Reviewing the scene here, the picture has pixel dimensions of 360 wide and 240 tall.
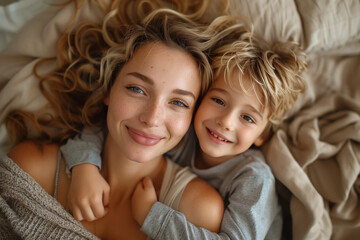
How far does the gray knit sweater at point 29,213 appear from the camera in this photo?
3.40ft

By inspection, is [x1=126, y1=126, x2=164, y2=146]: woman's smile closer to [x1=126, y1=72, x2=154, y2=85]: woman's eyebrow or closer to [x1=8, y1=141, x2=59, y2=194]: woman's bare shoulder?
[x1=126, y1=72, x2=154, y2=85]: woman's eyebrow

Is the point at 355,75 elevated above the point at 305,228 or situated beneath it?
elevated above

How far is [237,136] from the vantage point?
1.12m

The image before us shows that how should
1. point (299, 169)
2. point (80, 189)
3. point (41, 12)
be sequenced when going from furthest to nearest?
point (41, 12) → point (299, 169) → point (80, 189)

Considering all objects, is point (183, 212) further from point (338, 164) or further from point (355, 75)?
point (355, 75)

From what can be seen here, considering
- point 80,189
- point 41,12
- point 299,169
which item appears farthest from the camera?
point 41,12

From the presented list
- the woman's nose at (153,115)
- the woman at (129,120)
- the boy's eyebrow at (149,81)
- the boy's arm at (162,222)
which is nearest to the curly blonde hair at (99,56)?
the woman at (129,120)

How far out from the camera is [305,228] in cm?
119

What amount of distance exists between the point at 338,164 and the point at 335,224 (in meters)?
0.26

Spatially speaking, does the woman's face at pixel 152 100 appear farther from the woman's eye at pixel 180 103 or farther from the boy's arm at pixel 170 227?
the boy's arm at pixel 170 227

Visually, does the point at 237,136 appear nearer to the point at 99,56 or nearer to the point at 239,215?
the point at 239,215

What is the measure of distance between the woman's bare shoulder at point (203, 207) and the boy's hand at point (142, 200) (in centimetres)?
12

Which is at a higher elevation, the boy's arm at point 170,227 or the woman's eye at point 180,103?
the woman's eye at point 180,103

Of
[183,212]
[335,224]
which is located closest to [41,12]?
[183,212]
